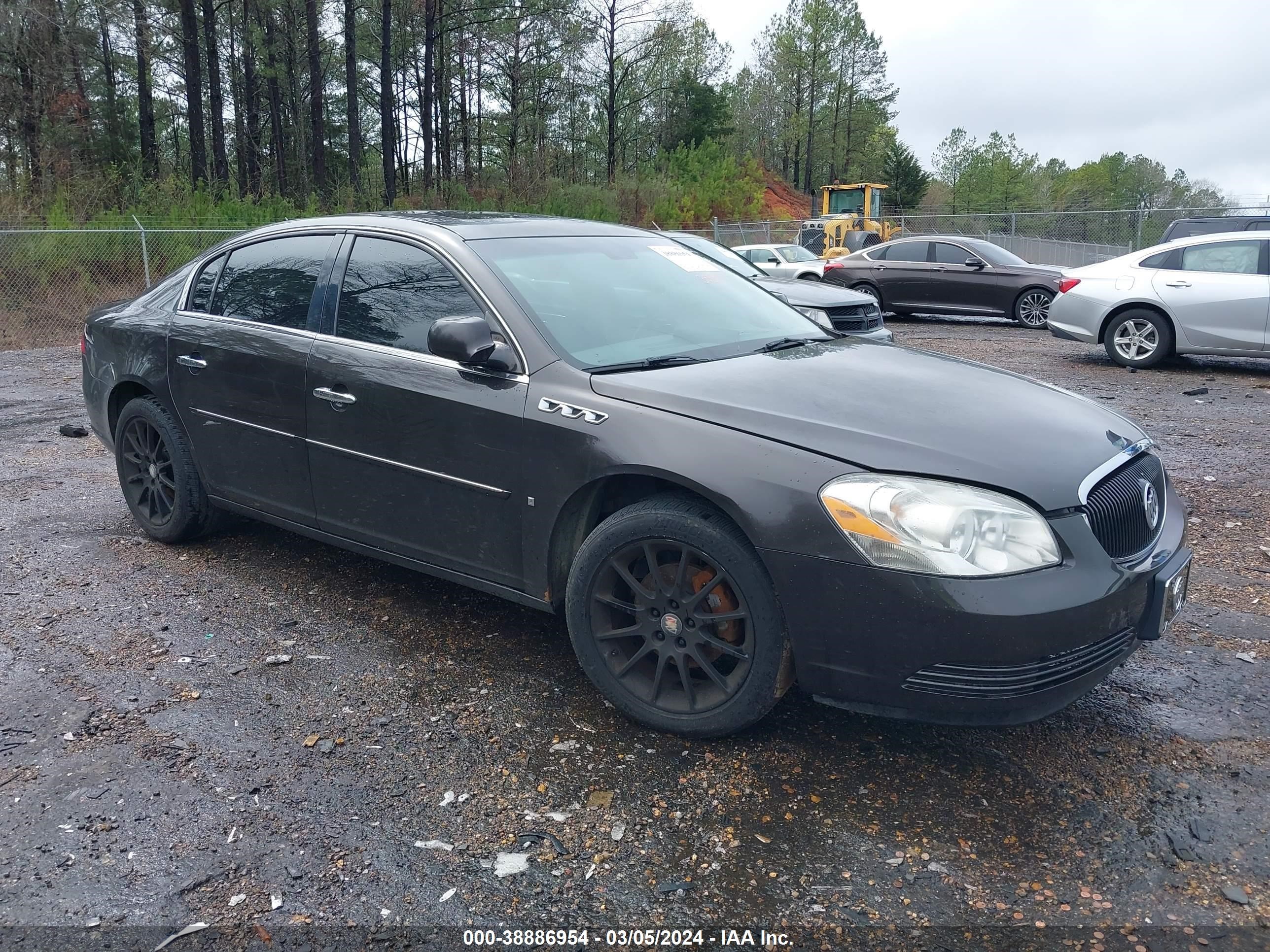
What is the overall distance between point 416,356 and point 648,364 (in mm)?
905

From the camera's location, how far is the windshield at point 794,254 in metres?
21.4

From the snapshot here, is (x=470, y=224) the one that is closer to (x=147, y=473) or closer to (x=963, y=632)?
(x=147, y=473)

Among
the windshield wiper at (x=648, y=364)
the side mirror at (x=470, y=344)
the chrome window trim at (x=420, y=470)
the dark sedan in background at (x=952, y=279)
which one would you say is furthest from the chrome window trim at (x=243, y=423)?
the dark sedan in background at (x=952, y=279)

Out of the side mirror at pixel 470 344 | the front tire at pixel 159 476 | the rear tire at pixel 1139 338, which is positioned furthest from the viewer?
the rear tire at pixel 1139 338

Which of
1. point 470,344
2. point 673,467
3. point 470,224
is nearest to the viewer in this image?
point 673,467

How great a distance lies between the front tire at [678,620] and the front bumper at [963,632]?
0.10 meters

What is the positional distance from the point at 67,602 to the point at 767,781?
319 cm

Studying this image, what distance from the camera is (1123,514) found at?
286 centimetres

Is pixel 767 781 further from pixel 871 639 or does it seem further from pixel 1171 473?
pixel 1171 473

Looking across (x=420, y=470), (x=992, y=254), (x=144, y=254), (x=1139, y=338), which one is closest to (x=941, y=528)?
(x=420, y=470)

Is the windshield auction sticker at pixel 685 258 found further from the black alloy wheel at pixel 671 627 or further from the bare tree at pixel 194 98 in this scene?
the bare tree at pixel 194 98

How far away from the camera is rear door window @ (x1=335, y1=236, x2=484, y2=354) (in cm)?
367

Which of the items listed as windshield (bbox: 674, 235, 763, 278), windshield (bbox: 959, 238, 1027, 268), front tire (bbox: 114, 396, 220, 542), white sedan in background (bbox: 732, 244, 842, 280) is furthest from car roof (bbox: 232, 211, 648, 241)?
white sedan in background (bbox: 732, 244, 842, 280)

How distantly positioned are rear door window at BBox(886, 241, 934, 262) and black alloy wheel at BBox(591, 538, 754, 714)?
1482 centimetres
